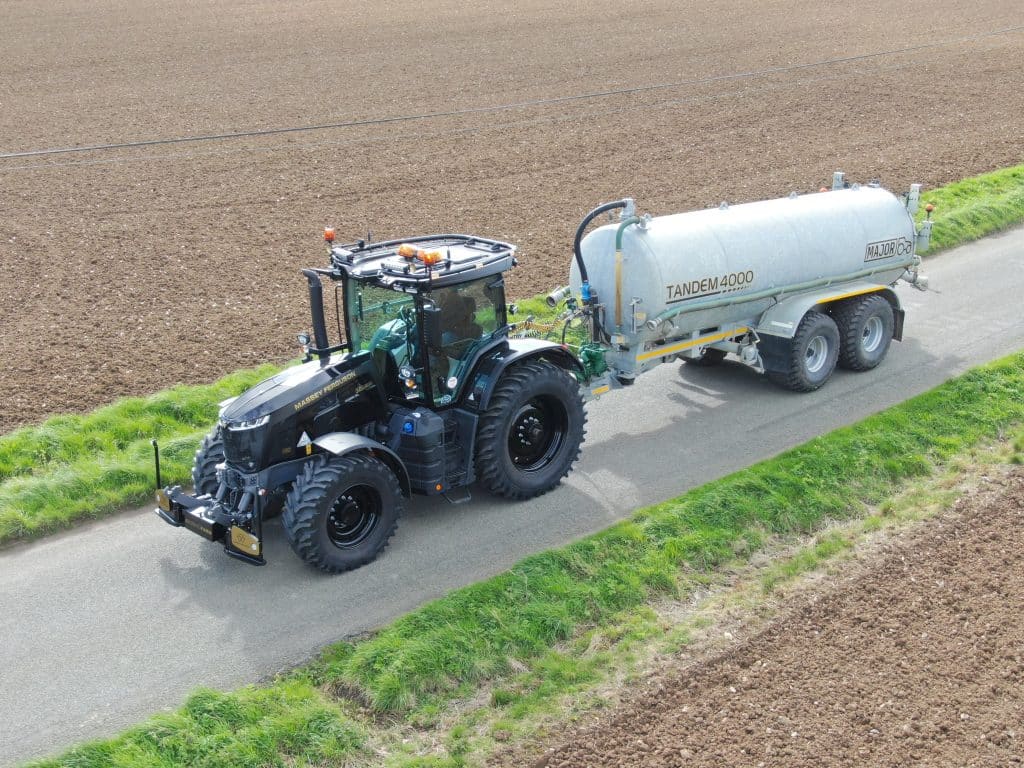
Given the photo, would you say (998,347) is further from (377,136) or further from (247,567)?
(377,136)

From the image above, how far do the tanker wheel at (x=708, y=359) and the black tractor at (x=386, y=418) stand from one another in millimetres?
3587

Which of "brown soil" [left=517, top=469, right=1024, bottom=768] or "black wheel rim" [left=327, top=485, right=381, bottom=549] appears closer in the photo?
"brown soil" [left=517, top=469, right=1024, bottom=768]

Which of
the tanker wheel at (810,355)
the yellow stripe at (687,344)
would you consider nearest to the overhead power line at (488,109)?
the yellow stripe at (687,344)

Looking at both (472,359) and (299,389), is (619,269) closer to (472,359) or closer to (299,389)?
(472,359)

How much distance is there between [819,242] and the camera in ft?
44.9

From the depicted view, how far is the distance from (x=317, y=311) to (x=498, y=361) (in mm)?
1868

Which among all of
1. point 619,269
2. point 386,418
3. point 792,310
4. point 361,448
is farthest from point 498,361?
point 792,310

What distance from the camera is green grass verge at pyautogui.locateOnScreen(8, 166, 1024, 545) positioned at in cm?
1103

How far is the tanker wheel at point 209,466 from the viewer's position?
10.5 meters

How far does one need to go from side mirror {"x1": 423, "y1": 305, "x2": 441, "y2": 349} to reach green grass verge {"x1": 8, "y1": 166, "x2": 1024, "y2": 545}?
289cm

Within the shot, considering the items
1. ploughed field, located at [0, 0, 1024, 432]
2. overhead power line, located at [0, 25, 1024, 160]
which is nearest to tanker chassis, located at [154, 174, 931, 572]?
ploughed field, located at [0, 0, 1024, 432]

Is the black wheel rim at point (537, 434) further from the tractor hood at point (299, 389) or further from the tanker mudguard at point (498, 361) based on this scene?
the tractor hood at point (299, 389)

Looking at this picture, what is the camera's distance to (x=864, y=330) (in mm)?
14430

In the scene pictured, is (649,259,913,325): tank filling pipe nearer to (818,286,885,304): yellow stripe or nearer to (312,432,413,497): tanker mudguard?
(818,286,885,304): yellow stripe
